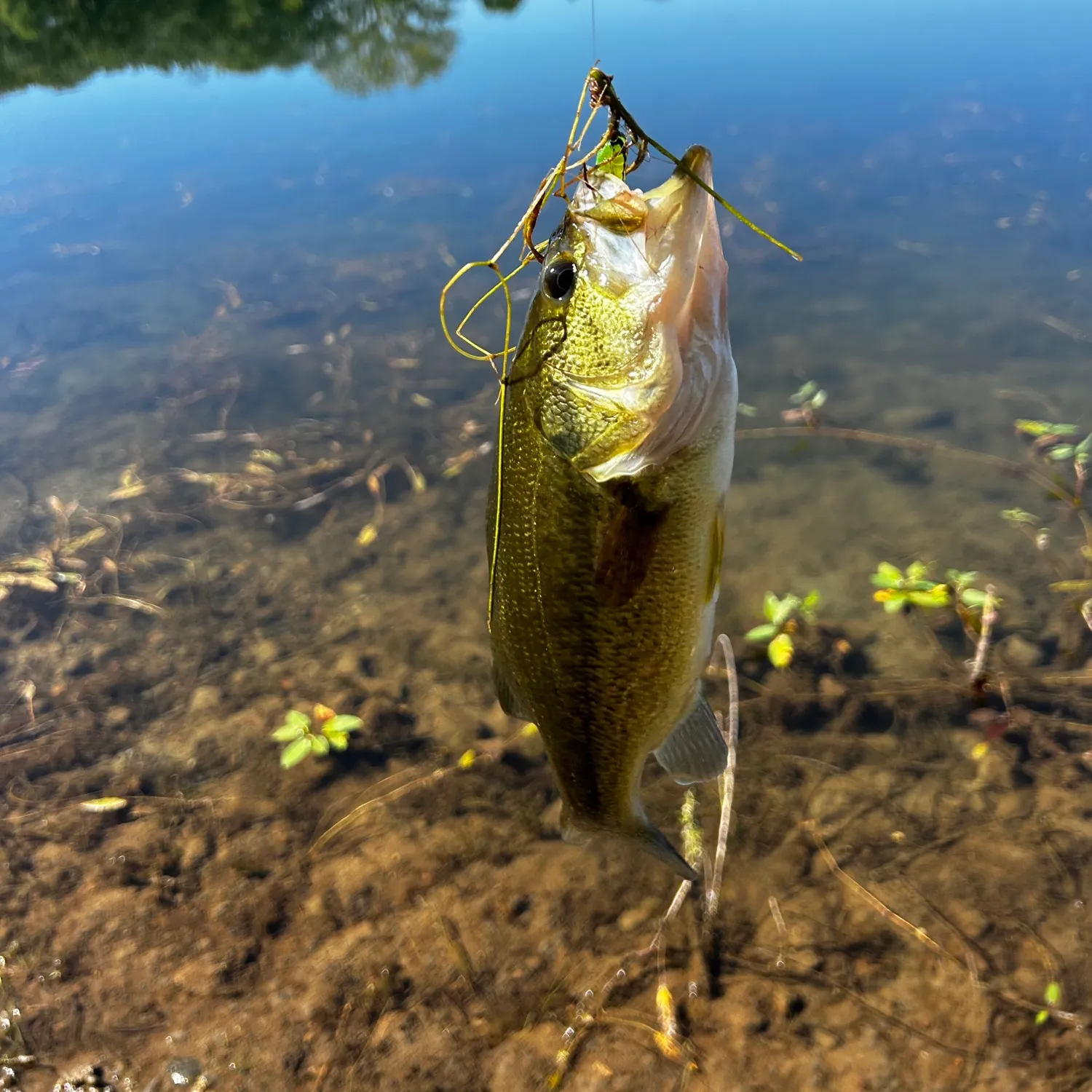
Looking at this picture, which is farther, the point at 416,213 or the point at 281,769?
the point at 416,213

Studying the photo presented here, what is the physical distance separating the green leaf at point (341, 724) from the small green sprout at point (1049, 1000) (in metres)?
2.96

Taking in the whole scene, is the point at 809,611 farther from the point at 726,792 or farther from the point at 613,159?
the point at 613,159

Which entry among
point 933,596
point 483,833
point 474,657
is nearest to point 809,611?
point 933,596

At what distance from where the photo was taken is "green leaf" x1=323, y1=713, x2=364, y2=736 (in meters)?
3.75

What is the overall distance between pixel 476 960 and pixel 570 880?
473 mm

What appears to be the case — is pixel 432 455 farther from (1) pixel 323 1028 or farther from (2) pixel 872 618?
(1) pixel 323 1028

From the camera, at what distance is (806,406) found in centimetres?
600

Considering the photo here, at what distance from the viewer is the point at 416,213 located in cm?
994

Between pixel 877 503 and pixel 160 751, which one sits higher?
pixel 877 503

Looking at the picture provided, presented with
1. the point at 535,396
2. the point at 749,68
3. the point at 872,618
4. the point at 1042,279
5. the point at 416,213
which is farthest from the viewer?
the point at 749,68

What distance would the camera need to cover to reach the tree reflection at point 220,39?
51.2 feet

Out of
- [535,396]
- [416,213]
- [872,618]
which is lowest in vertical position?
[872,618]

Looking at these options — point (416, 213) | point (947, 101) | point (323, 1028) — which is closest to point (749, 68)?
point (947, 101)

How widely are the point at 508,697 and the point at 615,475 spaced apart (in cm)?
83
